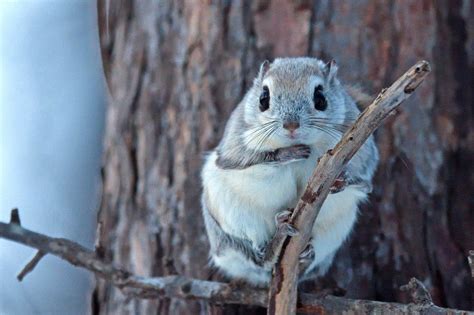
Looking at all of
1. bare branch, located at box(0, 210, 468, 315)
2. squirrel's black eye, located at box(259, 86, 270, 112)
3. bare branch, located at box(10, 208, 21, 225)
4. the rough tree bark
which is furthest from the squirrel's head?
bare branch, located at box(10, 208, 21, 225)

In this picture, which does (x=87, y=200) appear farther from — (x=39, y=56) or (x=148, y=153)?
(x=148, y=153)

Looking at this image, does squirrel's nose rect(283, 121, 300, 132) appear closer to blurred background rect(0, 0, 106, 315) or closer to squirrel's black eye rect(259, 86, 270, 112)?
squirrel's black eye rect(259, 86, 270, 112)

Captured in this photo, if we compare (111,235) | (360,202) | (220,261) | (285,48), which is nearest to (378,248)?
(360,202)

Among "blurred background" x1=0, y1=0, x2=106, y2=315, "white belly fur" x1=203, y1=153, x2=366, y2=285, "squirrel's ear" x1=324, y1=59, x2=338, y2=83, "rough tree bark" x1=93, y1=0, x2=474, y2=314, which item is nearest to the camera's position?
"white belly fur" x1=203, y1=153, x2=366, y2=285

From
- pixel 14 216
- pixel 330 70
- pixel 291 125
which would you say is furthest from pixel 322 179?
pixel 14 216

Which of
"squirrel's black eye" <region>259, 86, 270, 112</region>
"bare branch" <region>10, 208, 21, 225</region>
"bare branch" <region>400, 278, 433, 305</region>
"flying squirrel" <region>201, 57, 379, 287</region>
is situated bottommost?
"bare branch" <region>400, 278, 433, 305</region>

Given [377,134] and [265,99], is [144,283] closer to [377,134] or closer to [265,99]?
[265,99]

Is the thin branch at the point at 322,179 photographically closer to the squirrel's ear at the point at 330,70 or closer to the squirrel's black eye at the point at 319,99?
the squirrel's black eye at the point at 319,99

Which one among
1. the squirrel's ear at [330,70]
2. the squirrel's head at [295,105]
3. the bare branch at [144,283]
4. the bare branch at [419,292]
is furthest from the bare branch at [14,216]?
the bare branch at [419,292]
